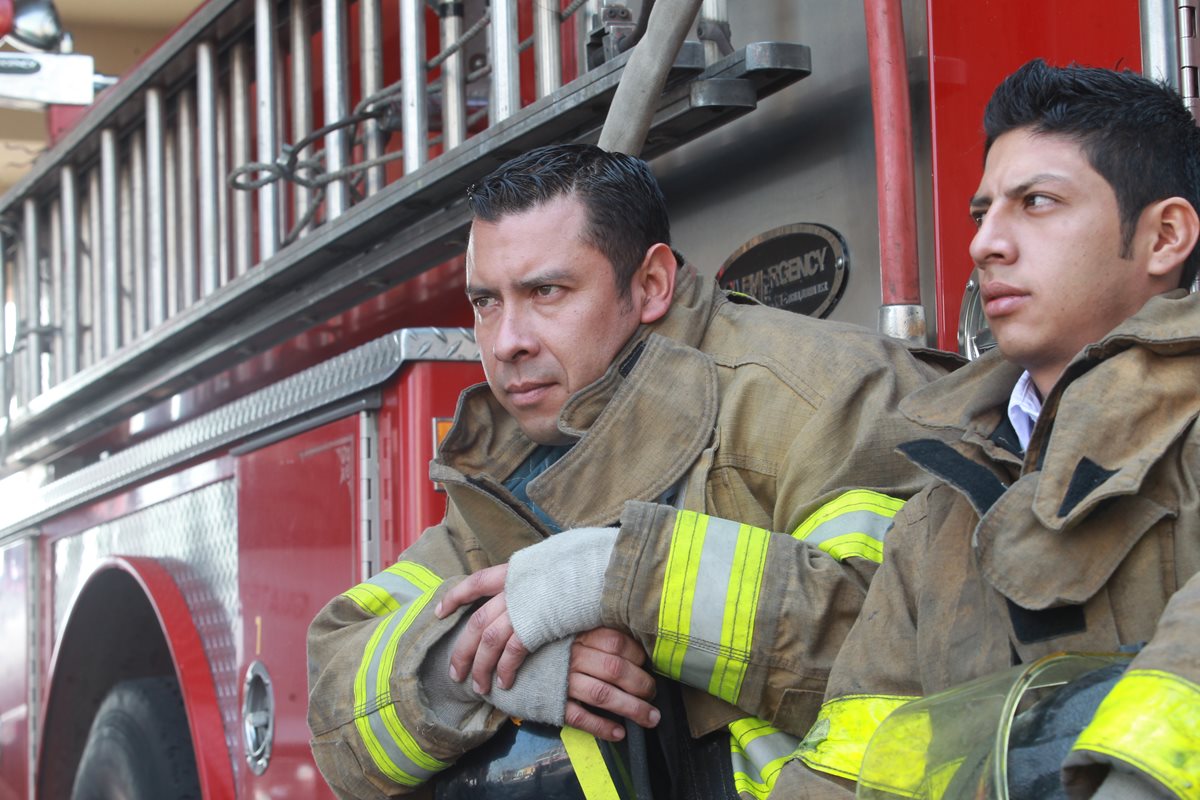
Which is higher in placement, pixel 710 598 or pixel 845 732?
pixel 710 598

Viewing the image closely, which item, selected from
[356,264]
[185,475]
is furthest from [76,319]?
[356,264]

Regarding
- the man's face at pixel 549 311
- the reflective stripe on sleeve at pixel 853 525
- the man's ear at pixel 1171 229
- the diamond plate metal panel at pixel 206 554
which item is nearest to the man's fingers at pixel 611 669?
the reflective stripe on sleeve at pixel 853 525

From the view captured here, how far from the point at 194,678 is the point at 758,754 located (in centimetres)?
168

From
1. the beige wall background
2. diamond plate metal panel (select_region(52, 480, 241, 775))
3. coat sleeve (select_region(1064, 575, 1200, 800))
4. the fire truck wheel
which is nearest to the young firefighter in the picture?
coat sleeve (select_region(1064, 575, 1200, 800))

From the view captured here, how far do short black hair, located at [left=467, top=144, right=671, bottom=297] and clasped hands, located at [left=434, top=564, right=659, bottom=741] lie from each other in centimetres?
48

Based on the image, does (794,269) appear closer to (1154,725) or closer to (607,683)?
(607,683)

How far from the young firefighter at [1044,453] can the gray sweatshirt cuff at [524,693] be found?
0.13ft

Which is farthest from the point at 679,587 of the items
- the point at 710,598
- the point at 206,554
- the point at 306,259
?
the point at 206,554

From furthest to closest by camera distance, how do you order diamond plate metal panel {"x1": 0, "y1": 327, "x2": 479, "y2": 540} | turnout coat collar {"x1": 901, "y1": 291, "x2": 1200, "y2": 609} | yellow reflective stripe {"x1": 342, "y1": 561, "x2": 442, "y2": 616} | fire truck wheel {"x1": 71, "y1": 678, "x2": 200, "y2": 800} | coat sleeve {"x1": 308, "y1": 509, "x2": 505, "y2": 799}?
fire truck wheel {"x1": 71, "y1": 678, "x2": 200, "y2": 800} → diamond plate metal panel {"x1": 0, "y1": 327, "x2": 479, "y2": 540} → yellow reflective stripe {"x1": 342, "y1": 561, "x2": 442, "y2": 616} → coat sleeve {"x1": 308, "y1": 509, "x2": 505, "y2": 799} → turnout coat collar {"x1": 901, "y1": 291, "x2": 1200, "y2": 609}

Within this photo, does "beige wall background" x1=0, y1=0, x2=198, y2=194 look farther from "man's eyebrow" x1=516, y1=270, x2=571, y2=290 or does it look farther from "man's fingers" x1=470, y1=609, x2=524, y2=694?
"man's fingers" x1=470, y1=609, x2=524, y2=694

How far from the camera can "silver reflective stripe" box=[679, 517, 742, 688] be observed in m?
1.68

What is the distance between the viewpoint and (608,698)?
1.75 meters

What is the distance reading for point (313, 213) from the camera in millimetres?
3217

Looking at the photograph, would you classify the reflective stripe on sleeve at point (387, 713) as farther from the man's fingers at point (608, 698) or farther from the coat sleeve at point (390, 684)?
the man's fingers at point (608, 698)
